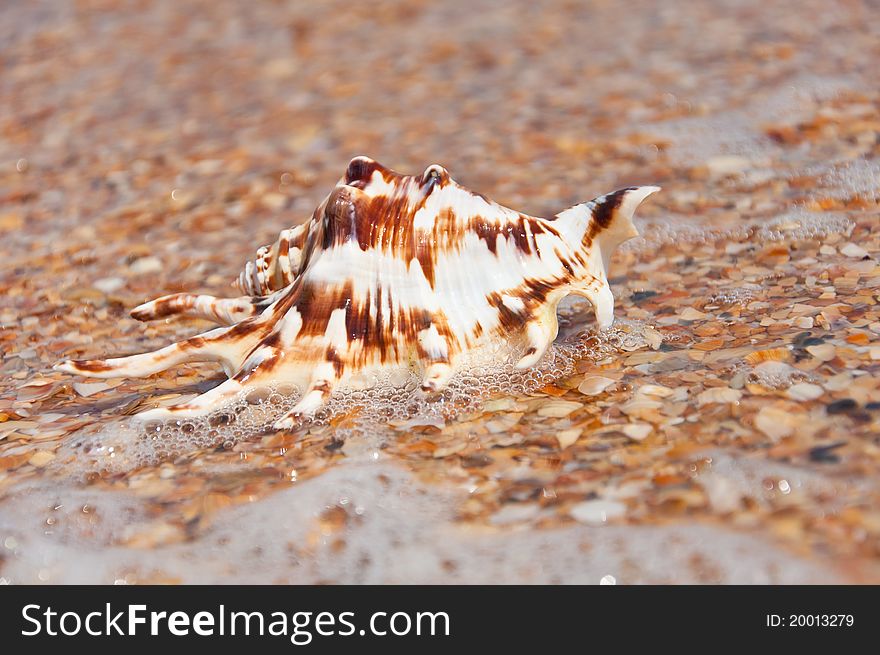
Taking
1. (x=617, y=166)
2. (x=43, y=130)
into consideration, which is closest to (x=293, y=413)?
(x=617, y=166)

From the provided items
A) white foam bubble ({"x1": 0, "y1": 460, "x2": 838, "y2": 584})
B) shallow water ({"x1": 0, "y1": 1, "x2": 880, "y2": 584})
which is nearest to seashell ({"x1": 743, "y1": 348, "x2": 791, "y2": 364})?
shallow water ({"x1": 0, "y1": 1, "x2": 880, "y2": 584})

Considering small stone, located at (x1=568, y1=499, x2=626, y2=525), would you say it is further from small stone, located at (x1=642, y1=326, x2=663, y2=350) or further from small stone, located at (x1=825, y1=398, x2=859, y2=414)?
small stone, located at (x1=642, y1=326, x2=663, y2=350)

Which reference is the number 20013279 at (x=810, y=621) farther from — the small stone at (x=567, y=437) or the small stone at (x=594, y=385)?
the small stone at (x=594, y=385)

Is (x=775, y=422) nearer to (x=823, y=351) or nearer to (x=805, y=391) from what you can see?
(x=805, y=391)

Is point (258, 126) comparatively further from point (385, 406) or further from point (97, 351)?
point (385, 406)

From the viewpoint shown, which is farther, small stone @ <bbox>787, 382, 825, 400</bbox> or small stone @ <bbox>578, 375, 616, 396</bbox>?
small stone @ <bbox>578, 375, 616, 396</bbox>
